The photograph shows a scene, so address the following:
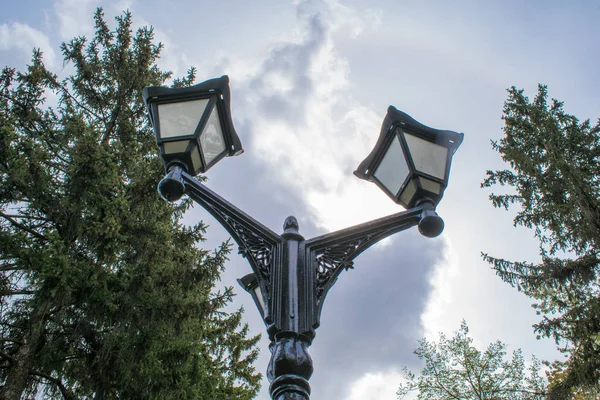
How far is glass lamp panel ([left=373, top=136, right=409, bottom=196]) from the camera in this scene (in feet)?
10.6

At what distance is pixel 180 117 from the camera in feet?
10.2

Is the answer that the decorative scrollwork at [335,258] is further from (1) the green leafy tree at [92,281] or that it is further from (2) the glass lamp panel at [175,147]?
(1) the green leafy tree at [92,281]

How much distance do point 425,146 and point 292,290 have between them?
4.53 feet

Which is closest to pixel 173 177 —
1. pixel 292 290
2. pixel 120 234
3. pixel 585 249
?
pixel 292 290

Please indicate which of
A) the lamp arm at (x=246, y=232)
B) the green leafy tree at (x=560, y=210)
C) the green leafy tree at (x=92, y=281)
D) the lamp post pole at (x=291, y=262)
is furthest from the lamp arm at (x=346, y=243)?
the green leafy tree at (x=560, y=210)

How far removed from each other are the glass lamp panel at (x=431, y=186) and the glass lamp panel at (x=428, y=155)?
6 centimetres

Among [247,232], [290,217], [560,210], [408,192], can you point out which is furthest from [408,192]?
[560,210]

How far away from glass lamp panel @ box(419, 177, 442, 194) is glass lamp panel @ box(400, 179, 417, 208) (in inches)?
2.3

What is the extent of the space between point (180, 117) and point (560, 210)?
41.7 ft

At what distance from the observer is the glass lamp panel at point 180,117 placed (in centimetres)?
309

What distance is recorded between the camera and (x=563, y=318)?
40.8ft

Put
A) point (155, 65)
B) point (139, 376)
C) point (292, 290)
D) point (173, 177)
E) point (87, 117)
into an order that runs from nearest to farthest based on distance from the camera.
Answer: point (292, 290) < point (173, 177) < point (139, 376) < point (87, 117) < point (155, 65)

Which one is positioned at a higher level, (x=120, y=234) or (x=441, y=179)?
(x=120, y=234)

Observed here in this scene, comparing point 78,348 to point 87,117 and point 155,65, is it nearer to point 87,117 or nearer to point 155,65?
point 87,117
